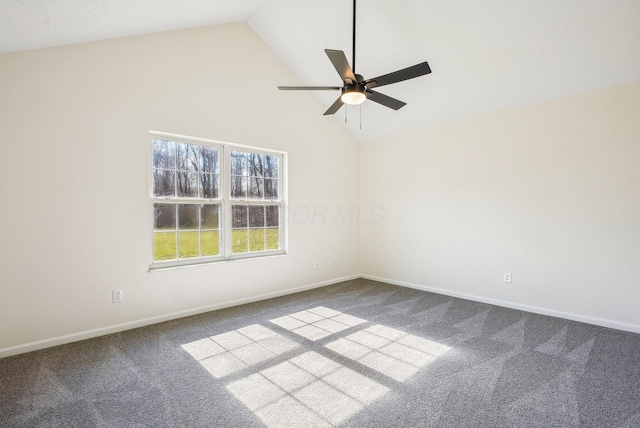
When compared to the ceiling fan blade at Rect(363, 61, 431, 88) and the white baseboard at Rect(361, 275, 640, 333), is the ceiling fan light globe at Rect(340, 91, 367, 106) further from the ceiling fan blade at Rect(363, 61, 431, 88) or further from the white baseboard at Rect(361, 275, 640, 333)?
the white baseboard at Rect(361, 275, 640, 333)

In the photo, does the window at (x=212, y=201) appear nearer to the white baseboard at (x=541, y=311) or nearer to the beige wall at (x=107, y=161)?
the beige wall at (x=107, y=161)

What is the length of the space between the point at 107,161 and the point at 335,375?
3000 mm

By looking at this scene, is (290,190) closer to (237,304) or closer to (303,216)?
A: (303,216)

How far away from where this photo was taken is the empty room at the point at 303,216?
→ 2.20 m

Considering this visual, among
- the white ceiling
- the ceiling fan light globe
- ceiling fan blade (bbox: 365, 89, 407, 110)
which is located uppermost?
the white ceiling

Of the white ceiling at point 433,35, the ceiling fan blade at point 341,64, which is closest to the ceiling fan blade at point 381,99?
the ceiling fan blade at point 341,64

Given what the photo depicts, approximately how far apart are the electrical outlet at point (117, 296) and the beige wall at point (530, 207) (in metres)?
3.93

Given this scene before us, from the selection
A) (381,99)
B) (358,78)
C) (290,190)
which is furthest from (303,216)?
(358,78)

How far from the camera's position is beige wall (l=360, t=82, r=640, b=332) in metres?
3.25

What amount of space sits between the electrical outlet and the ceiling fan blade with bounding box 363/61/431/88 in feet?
10.6

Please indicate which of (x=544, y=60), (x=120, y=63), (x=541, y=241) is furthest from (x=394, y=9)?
(x=541, y=241)

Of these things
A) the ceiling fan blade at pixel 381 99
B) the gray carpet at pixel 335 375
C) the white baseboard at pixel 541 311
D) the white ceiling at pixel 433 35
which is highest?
the white ceiling at pixel 433 35

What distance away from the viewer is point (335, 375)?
7.77 feet

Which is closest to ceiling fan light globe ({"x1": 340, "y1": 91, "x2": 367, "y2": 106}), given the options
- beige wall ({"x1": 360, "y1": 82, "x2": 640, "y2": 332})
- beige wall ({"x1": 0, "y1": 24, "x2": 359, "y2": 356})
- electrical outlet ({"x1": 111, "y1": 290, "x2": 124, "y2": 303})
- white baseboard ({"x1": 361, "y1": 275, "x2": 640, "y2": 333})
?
beige wall ({"x1": 0, "y1": 24, "x2": 359, "y2": 356})
